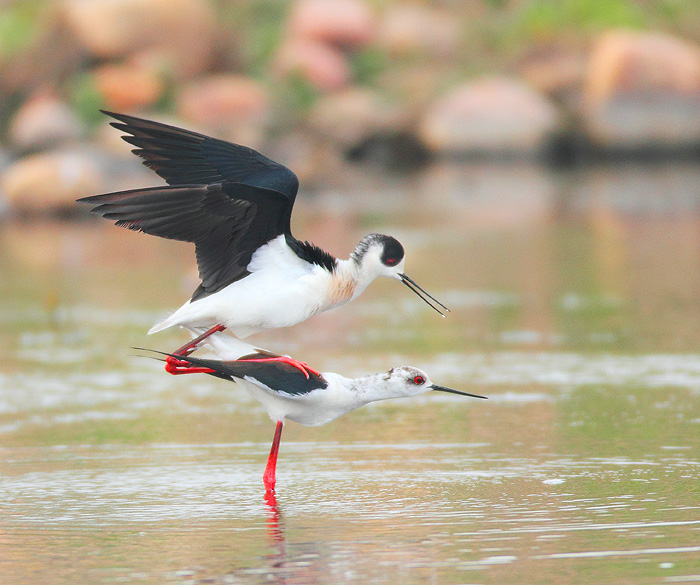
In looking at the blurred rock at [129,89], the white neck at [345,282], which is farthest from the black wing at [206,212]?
the blurred rock at [129,89]

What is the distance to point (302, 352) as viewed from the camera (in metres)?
12.9

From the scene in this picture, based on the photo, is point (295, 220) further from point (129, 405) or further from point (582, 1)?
point (582, 1)

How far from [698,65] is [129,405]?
91.8ft

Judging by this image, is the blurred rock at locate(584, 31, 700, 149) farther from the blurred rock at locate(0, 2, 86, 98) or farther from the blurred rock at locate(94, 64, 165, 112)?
the blurred rock at locate(0, 2, 86, 98)

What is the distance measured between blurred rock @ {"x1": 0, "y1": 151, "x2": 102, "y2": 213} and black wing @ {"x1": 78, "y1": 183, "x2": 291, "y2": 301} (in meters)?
17.7

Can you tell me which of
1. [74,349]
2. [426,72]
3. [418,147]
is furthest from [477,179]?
[74,349]

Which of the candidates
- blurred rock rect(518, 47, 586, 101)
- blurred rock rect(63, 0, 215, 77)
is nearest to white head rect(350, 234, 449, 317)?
blurred rock rect(518, 47, 586, 101)

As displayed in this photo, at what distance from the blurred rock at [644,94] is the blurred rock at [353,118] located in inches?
200

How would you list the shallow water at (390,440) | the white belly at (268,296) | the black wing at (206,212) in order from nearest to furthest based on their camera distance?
the shallow water at (390,440), the black wing at (206,212), the white belly at (268,296)

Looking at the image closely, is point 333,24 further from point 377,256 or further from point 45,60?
point 377,256

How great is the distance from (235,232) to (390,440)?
1951 mm

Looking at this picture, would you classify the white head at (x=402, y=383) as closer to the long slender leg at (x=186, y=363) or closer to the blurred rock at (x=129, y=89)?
the long slender leg at (x=186, y=363)

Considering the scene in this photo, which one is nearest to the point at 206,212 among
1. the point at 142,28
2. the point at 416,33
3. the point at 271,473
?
the point at 271,473

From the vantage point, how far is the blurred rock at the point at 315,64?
3959cm
